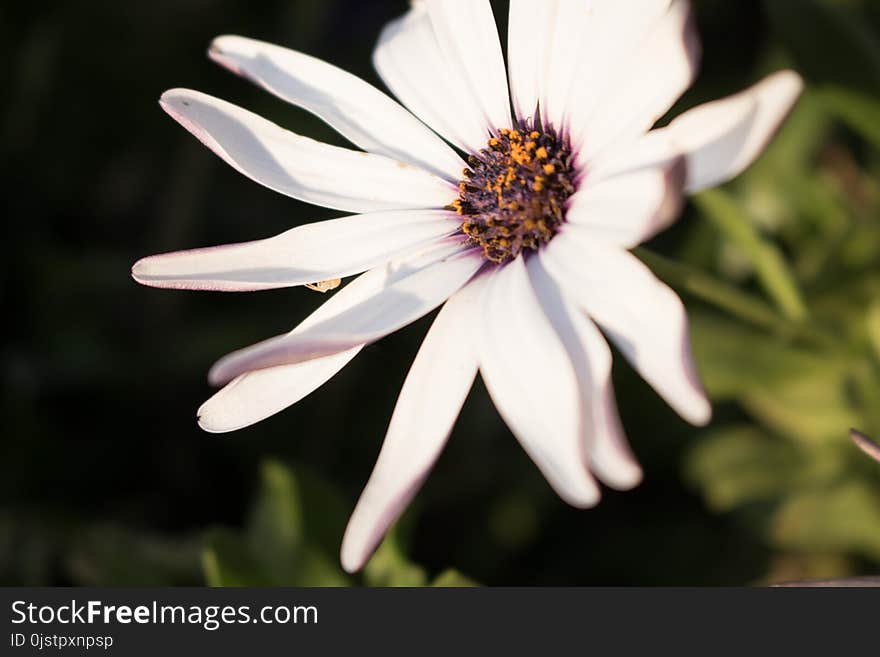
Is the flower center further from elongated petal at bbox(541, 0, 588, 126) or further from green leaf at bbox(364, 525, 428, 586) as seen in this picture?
green leaf at bbox(364, 525, 428, 586)

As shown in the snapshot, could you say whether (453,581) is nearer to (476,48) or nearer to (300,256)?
(300,256)

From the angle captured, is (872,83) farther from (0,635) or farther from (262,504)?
(0,635)

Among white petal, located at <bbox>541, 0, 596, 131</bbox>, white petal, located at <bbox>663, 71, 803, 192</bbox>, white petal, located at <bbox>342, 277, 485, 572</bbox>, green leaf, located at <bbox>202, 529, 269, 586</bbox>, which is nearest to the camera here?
white petal, located at <bbox>663, 71, 803, 192</bbox>

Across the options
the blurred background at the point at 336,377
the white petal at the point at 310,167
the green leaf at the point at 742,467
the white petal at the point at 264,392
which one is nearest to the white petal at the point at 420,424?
the white petal at the point at 264,392

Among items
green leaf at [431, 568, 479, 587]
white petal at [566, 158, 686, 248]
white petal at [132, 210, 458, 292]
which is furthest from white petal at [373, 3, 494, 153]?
green leaf at [431, 568, 479, 587]

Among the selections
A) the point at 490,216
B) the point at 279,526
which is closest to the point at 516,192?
the point at 490,216

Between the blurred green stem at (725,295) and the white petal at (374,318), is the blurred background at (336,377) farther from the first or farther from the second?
the white petal at (374,318)
